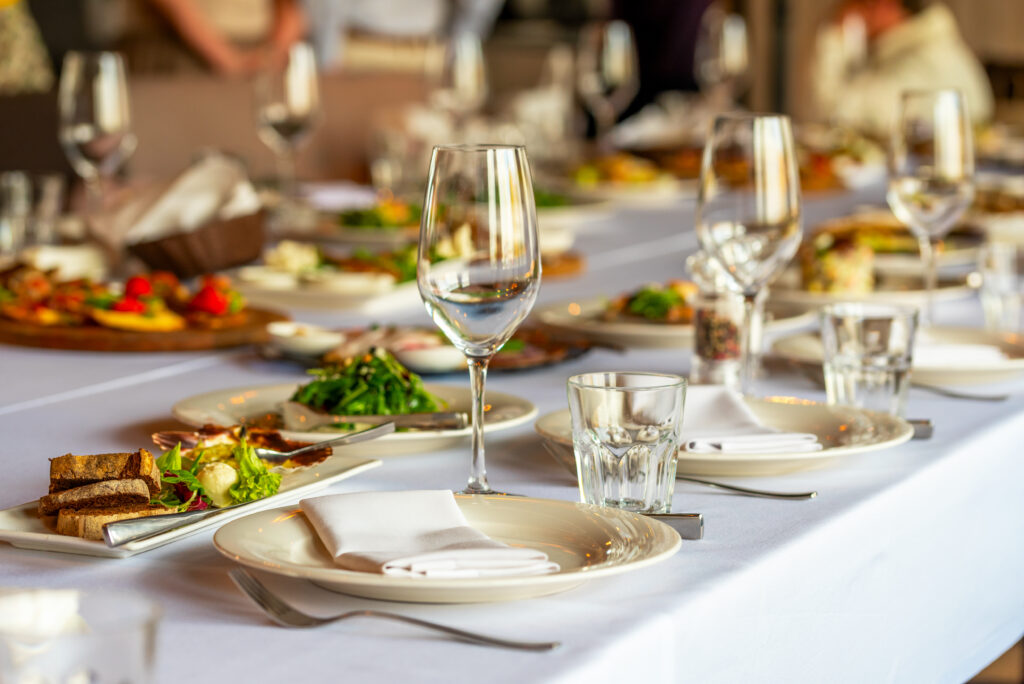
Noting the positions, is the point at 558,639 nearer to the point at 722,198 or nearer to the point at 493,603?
the point at 493,603

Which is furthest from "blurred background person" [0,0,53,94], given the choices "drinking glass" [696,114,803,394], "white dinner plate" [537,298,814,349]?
"drinking glass" [696,114,803,394]

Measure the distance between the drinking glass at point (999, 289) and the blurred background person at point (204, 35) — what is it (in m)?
3.17

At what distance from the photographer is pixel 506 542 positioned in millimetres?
819

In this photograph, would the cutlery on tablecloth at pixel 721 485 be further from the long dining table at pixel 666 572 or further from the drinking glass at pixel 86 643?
the drinking glass at pixel 86 643

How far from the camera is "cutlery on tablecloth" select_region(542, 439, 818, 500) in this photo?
3.15 feet

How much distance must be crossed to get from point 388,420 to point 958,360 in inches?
24.1

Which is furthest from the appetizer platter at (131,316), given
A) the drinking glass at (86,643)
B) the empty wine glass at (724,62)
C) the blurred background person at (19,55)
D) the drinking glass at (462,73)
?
the empty wine glass at (724,62)

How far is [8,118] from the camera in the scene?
132 inches

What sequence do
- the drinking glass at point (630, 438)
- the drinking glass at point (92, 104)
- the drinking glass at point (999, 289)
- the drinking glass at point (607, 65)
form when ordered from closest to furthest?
the drinking glass at point (630, 438) < the drinking glass at point (999, 289) < the drinking glass at point (92, 104) < the drinking glass at point (607, 65)

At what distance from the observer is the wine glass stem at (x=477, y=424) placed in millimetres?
918

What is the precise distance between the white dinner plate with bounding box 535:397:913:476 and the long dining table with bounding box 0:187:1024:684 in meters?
A: 0.02

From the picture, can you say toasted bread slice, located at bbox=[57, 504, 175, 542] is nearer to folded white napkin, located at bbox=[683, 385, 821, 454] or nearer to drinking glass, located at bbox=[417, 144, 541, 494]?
drinking glass, located at bbox=[417, 144, 541, 494]

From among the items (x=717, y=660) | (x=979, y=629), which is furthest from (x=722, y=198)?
(x=717, y=660)

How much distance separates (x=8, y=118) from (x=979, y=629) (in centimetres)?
284
